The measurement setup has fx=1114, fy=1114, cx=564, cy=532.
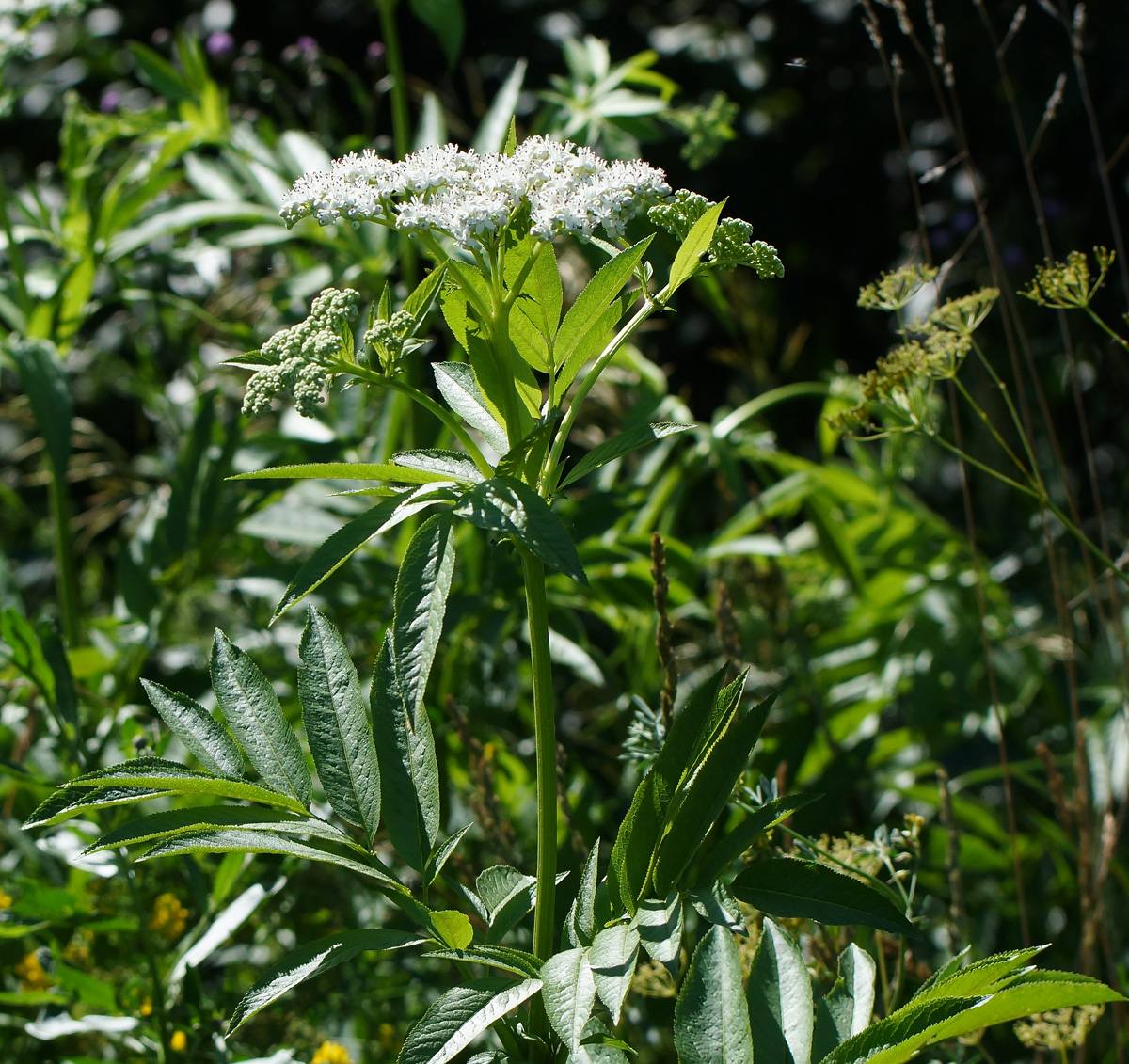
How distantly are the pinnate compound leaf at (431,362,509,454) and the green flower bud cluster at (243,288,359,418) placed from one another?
0.09 metres

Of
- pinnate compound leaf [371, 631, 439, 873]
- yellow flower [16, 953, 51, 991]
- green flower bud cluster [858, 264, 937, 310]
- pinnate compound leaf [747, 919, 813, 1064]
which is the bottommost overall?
yellow flower [16, 953, 51, 991]

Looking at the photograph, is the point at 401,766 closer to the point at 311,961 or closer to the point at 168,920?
the point at 311,961

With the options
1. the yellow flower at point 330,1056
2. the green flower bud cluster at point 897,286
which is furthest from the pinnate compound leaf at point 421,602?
the yellow flower at point 330,1056

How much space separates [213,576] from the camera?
170 cm

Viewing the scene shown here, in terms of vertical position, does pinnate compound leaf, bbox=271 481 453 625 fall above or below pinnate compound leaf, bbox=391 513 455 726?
above

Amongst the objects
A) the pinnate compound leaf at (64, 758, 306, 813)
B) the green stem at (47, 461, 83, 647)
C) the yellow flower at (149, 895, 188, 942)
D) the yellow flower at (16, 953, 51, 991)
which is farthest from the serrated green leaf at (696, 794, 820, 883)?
the green stem at (47, 461, 83, 647)

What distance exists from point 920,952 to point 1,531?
216 cm

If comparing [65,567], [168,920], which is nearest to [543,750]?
[168,920]

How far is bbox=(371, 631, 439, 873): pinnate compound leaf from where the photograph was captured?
2.20 feet

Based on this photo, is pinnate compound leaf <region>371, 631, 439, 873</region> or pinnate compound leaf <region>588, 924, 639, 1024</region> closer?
pinnate compound leaf <region>588, 924, 639, 1024</region>

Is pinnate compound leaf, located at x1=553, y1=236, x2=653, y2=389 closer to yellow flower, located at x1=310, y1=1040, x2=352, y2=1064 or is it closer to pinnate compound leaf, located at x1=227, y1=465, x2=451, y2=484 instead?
pinnate compound leaf, located at x1=227, y1=465, x2=451, y2=484

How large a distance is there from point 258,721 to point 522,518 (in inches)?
10.2

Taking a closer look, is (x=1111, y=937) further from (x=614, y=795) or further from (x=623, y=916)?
(x=623, y=916)

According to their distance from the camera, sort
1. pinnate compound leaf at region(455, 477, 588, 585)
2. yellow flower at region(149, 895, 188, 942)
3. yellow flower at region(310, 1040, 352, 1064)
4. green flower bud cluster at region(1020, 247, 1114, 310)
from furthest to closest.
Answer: yellow flower at region(149, 895, 188, 942) < yellow flower at region(310, 1040, 352, 1064) < green flower bud cluster at region(1020, 247, 1114, 310) < pinnate compound leaf at region(455, 477, 588, 585)
